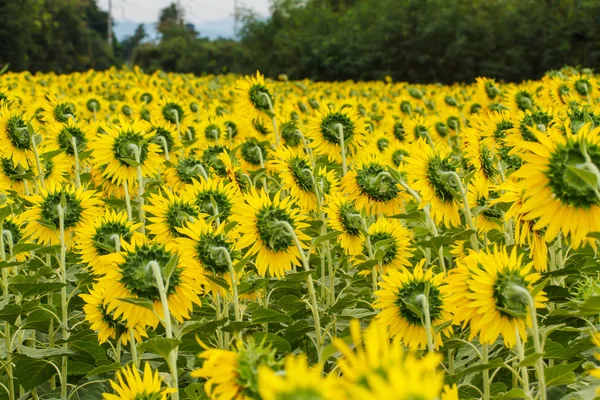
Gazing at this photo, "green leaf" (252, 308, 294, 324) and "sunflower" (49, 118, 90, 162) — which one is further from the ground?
"sunflower" (49, 118, 90, 162)

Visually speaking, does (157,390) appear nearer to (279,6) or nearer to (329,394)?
(329,394)

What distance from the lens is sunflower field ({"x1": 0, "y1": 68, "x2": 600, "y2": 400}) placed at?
1274 millimetres

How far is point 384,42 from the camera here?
59.9ft

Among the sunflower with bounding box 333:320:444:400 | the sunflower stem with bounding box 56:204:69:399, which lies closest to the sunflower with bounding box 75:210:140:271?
the sunflower stem with bounding box 56:204:69:399

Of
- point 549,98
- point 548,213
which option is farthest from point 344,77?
point 548,213

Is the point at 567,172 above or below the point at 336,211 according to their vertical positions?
above

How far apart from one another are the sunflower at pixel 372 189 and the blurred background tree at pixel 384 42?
46.3 feet

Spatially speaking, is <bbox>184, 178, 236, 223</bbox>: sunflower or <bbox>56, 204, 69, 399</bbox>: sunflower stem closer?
<bbox>56, 204, 69, 399</bbox>: sunflower stem

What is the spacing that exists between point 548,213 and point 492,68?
1582 cm

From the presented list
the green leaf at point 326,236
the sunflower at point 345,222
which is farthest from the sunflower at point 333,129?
the green leaf at point 326,236

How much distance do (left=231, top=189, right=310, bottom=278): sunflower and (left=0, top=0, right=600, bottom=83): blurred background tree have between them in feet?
48.5

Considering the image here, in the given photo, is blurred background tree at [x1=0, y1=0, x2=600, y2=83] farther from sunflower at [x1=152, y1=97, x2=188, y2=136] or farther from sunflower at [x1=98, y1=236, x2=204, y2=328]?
sunflower at [x1=98, y1=236, x2=204, y2=328]

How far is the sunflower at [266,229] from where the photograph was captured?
199 centimetres

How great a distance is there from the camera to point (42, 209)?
7.85 feet
